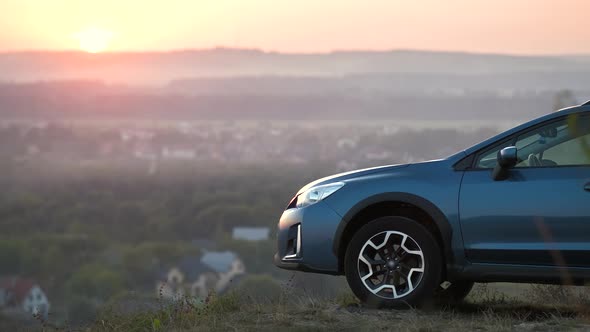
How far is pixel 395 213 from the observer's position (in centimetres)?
750

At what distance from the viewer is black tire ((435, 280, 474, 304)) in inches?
319

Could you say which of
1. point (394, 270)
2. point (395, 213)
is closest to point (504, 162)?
point (395, 213)

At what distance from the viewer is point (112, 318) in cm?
795

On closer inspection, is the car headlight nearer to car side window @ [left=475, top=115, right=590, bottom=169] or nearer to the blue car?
the blue car

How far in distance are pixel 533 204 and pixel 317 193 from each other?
Answer: 165cm

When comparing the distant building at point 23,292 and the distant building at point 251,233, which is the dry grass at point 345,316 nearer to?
the distant building at point 23,292

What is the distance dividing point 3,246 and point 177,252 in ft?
42.8

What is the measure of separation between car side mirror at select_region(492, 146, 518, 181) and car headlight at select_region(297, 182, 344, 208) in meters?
1.18

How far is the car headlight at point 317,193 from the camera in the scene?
760cm

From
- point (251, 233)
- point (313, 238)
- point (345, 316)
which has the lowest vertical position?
point (251, 233)

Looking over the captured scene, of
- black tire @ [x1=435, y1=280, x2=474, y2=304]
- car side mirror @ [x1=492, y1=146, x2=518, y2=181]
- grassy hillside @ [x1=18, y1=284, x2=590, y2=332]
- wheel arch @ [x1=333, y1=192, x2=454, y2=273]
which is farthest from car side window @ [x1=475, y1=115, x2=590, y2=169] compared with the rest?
black tire @ [x1=435, y1=280, x2=474, y2=304]

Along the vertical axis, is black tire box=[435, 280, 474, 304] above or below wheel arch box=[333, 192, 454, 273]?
below

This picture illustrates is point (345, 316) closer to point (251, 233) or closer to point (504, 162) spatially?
point (504, 162)

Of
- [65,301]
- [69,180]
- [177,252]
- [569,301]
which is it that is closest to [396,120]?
[69,180]
